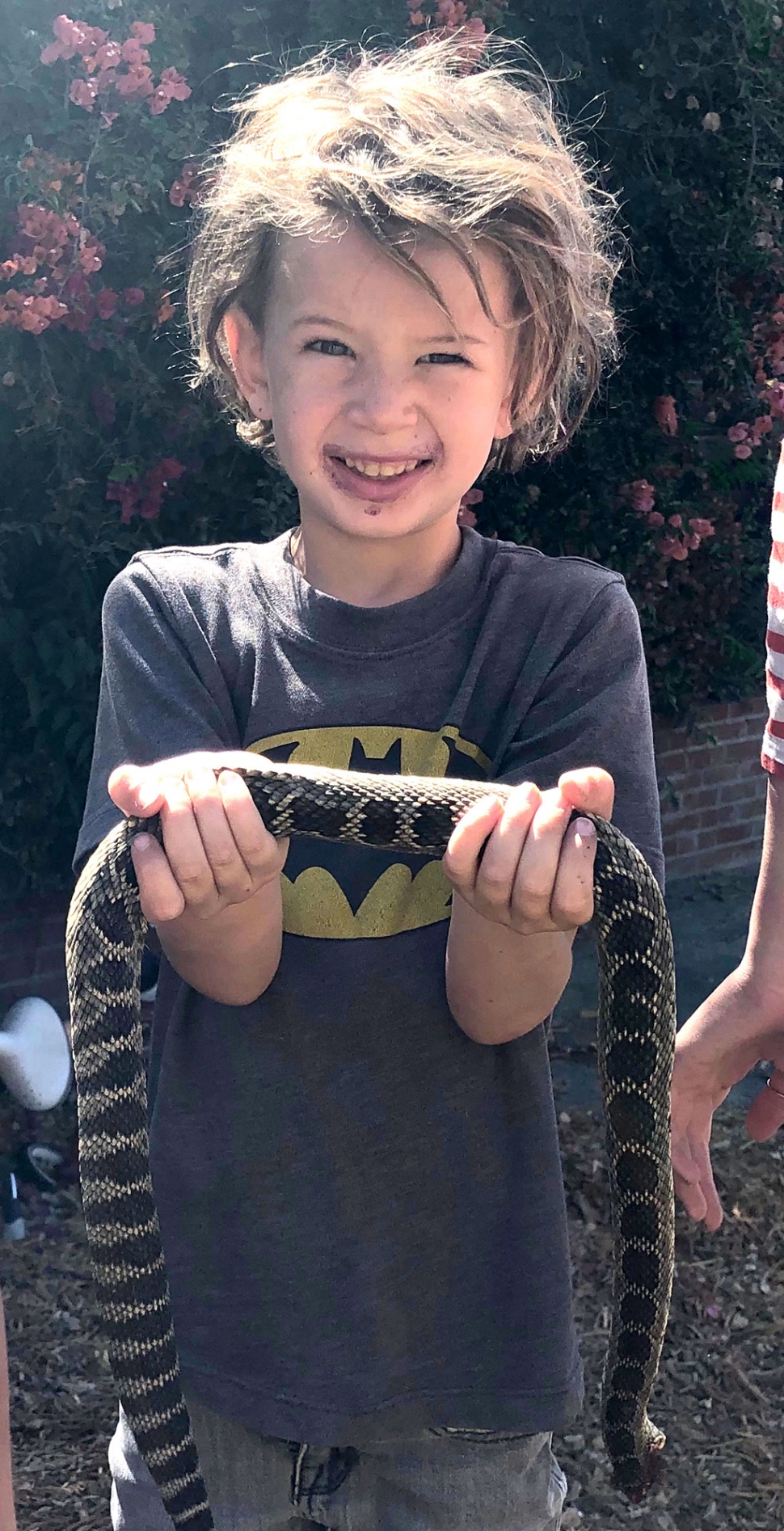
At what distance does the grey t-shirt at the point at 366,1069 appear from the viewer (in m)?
2.28

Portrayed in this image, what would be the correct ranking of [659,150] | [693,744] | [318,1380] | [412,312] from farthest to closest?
1. [693,744]
2. [659,150]
3. [318,1380]
4. [412,312]

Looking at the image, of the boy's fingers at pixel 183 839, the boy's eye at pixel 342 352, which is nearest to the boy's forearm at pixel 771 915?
the boy's eye at pixel 342 352

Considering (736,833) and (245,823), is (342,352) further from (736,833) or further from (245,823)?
(736,833)

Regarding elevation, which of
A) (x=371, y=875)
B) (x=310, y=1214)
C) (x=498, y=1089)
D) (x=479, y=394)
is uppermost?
(x=479, y=394)

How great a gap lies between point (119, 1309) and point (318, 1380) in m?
0.35

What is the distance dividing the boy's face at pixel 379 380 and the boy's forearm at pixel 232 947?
601 millimetres

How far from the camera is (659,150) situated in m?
6.16

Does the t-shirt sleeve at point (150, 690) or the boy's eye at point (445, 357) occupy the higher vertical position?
the boy's eye at point (445, 357)

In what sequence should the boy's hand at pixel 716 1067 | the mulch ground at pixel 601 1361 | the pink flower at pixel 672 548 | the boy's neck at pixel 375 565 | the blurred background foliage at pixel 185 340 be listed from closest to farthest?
the boy's neck at pixel 375 565 → the boy's hand at pixel 716 1067 → the mulch ground at pixel 601 1361 → the blurred background foliage at pixel 185 340 → the pink flower at pixel 672 548

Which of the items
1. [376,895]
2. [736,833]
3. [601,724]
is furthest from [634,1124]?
[736,833]

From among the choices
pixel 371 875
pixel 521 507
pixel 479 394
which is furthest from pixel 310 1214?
pixel 521 507

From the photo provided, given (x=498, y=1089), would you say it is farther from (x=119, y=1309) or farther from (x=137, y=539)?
(x=137, y=539)

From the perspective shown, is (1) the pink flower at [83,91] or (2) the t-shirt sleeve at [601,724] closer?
(2) the t-shirt sleeve at [601,724]

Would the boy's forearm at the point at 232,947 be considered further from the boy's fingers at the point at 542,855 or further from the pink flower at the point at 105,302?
the pink flower at the point at 105,302
